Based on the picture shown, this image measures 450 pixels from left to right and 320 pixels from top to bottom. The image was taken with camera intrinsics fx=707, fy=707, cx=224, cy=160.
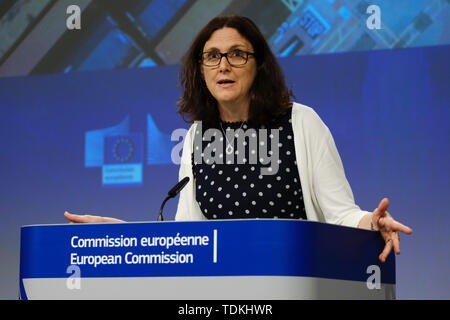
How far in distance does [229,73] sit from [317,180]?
48 cm

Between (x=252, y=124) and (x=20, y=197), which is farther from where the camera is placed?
(x=20, y=197)

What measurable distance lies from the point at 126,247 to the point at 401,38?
248 cm

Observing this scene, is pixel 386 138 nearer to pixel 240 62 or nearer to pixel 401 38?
pixel 401 38

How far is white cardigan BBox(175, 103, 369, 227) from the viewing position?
2.22 m

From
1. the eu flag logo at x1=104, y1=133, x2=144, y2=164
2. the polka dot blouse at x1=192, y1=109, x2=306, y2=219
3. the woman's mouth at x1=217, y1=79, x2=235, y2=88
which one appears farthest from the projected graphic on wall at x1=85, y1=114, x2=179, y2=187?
the woman's mouth at x1=217, y1=79, x2=235, y2=88

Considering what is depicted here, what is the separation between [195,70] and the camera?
2615 mm

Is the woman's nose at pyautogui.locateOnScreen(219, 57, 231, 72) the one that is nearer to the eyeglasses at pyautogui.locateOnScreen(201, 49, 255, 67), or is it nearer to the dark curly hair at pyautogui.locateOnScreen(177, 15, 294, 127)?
the eyeglasses at pyautogui.locateOnScreen(201, 49, 255, 67)

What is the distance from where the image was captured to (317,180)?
2295 millimetres

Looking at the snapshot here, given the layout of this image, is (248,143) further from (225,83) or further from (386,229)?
(386,229)

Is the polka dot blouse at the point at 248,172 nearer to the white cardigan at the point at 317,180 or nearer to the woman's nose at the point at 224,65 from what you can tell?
the white cardigan at the point at 317,180

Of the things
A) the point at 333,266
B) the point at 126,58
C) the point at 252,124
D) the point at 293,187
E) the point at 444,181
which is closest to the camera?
the point at 333,266

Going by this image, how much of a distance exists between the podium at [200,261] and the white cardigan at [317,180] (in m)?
0.31

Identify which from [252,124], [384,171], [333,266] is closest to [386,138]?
[384,171]

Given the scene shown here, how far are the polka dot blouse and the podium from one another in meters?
0.48
